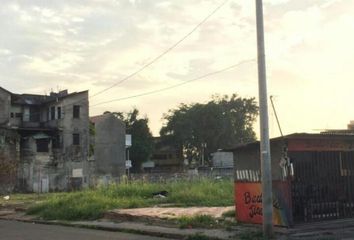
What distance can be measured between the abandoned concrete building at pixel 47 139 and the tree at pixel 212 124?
42.5m

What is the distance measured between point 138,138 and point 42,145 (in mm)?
42253

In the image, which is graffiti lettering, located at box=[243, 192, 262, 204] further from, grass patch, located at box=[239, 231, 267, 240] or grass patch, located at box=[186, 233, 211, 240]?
grass patch, located at box=[186, 233, 211, 240]

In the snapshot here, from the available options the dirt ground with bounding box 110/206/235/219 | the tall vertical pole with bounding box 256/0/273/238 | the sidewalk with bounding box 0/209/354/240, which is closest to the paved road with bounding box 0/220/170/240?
the sidewalk with bounding box 0/209/354/240

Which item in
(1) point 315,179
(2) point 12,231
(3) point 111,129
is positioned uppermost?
(3) point 111,129

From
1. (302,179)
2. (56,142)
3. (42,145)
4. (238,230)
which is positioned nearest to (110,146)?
(56,142)

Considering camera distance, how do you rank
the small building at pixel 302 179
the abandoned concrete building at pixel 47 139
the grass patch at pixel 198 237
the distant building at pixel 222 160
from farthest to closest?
the distant building at pixel 222 160, the abandoned concrete building at pixel 47 139, the small building at pixel 302 179, the grass patch at pixel 198 237

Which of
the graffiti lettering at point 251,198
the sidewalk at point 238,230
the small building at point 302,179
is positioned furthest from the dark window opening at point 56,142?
the graffiti lettering at point 251,198

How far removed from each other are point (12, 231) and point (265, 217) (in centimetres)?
1057

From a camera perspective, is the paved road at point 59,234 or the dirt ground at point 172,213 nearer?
the paved road at point 59,234

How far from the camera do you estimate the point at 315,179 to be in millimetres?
18062

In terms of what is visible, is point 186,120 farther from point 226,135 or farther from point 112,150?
point 112,150

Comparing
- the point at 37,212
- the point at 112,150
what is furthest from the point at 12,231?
the point at 112,150

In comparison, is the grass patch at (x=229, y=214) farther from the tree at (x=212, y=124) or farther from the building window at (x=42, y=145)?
the tree at (x=212, y=124)

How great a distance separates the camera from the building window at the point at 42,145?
6706cm
